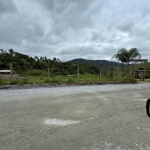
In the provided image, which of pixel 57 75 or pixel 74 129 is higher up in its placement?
pixel 57 75

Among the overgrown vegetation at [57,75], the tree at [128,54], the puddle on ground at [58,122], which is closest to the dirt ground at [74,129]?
the puddle on ground at [58,122]

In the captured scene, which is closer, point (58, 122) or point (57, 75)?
point (58, 122)

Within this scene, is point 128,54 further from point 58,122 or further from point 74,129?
point 74,129

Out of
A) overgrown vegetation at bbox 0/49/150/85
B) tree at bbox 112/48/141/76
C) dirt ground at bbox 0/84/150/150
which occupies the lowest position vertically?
dirt ground at bbox 0/84/150/150

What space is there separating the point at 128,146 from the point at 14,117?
2.69 meters

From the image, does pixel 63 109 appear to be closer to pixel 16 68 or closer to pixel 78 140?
pixel 78 140

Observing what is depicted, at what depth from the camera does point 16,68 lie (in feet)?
29.8

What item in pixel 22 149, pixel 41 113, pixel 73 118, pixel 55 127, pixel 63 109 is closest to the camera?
pixel 22 149

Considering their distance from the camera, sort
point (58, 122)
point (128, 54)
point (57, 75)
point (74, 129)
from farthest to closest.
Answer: point (128, 54)
point (57, 75)
point (58, 122)
point (74, 129)

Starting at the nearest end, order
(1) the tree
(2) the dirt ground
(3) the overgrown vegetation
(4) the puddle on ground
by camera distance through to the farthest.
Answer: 1. (2) the dirt ground
2. (4) the puddle on ground
3. (3) the overgrown vegetation
4. (1) the tree

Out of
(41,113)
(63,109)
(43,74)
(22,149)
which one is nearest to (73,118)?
(63,109)

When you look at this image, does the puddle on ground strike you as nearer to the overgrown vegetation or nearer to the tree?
the overgrown vegetation

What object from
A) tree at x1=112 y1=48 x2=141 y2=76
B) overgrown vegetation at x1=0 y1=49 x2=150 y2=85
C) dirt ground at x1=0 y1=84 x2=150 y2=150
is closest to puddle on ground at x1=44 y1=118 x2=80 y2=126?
dirt ground at x1=0 y1=84 x2=150 y2=150

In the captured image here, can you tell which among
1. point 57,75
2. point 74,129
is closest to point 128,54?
point 57,75
